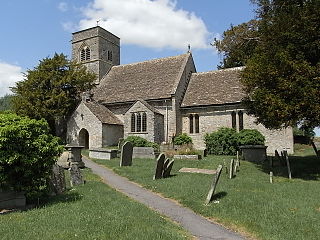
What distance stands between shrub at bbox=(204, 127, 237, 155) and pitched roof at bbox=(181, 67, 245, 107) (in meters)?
3.61

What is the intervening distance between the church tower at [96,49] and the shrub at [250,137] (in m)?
23.0

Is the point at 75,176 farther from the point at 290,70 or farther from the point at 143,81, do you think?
the point at 143,81

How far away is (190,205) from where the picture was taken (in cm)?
973

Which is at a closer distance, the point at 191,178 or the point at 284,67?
the point at 191,178

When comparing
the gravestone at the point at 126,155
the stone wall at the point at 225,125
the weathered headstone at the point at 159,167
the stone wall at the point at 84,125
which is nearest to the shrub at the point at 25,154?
the weathered headstone at the point at 159,167

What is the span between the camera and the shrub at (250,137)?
2653 centimetres

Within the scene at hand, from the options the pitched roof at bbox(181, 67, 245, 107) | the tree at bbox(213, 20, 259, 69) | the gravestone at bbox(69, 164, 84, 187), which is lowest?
the gravestone at bbox(69, 164, 84, 187)

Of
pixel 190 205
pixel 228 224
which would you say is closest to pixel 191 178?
pixel 190 205

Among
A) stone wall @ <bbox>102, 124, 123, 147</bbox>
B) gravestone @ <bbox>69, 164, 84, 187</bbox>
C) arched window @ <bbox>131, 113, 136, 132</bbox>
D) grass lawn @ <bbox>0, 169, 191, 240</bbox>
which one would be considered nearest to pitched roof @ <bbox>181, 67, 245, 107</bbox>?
arched window @ <bbox>131, 113, 136, 132</bbox>

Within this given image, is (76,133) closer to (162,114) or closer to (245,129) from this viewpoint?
(162,114)

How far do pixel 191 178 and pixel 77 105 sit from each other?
21.8m

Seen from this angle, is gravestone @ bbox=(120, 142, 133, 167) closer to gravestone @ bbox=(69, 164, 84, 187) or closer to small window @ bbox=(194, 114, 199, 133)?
gravestone @ bbox=(69, 164, 84, 187)

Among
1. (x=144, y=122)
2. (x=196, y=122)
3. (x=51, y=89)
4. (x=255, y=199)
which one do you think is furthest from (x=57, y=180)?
(x=51, y=89)

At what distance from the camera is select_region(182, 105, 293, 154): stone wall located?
28.2 metres
